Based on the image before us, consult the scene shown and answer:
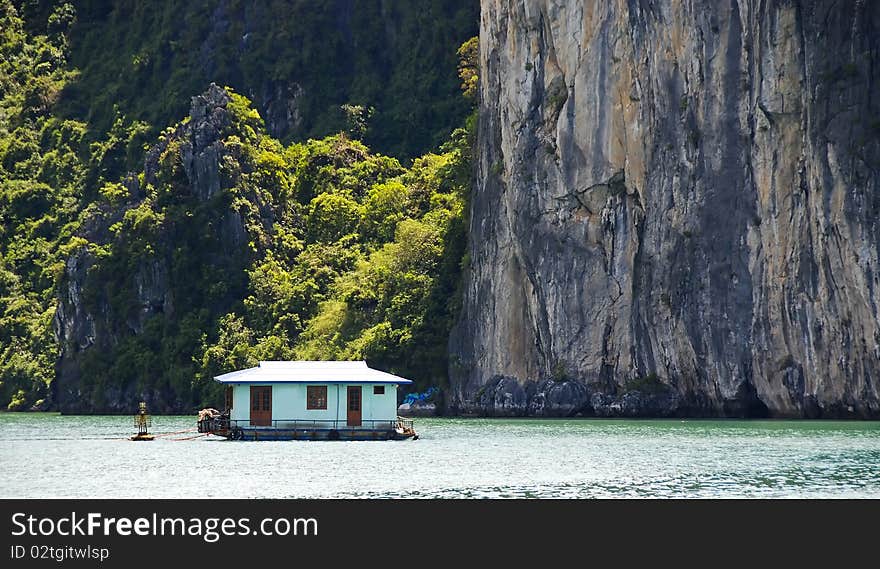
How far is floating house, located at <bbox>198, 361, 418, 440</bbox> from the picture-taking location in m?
55.8

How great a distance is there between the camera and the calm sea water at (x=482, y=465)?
36.6 metres

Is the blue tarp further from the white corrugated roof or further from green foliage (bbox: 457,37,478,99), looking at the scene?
the white corrugated roof

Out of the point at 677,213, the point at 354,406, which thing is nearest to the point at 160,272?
the point at 677,213

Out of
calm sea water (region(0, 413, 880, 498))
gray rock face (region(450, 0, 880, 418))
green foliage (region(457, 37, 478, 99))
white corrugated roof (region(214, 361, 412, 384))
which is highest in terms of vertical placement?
green foliage (region(457, 37, 478, 99))

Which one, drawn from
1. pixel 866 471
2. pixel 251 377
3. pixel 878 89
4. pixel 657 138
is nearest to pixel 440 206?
pixel 657 138

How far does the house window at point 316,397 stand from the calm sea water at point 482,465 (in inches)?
97.8

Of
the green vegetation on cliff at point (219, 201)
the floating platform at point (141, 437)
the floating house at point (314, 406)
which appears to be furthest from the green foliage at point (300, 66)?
the floating house at point (314, 406)

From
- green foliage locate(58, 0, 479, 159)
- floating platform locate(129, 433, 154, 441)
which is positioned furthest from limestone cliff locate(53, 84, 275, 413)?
floating platform locate(129, 433, 154, 441)

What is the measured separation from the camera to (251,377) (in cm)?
5609

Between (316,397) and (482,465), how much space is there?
12934mm

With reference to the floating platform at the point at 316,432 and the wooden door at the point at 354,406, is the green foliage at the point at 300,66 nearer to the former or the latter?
the wooden door at the point at 354,406
